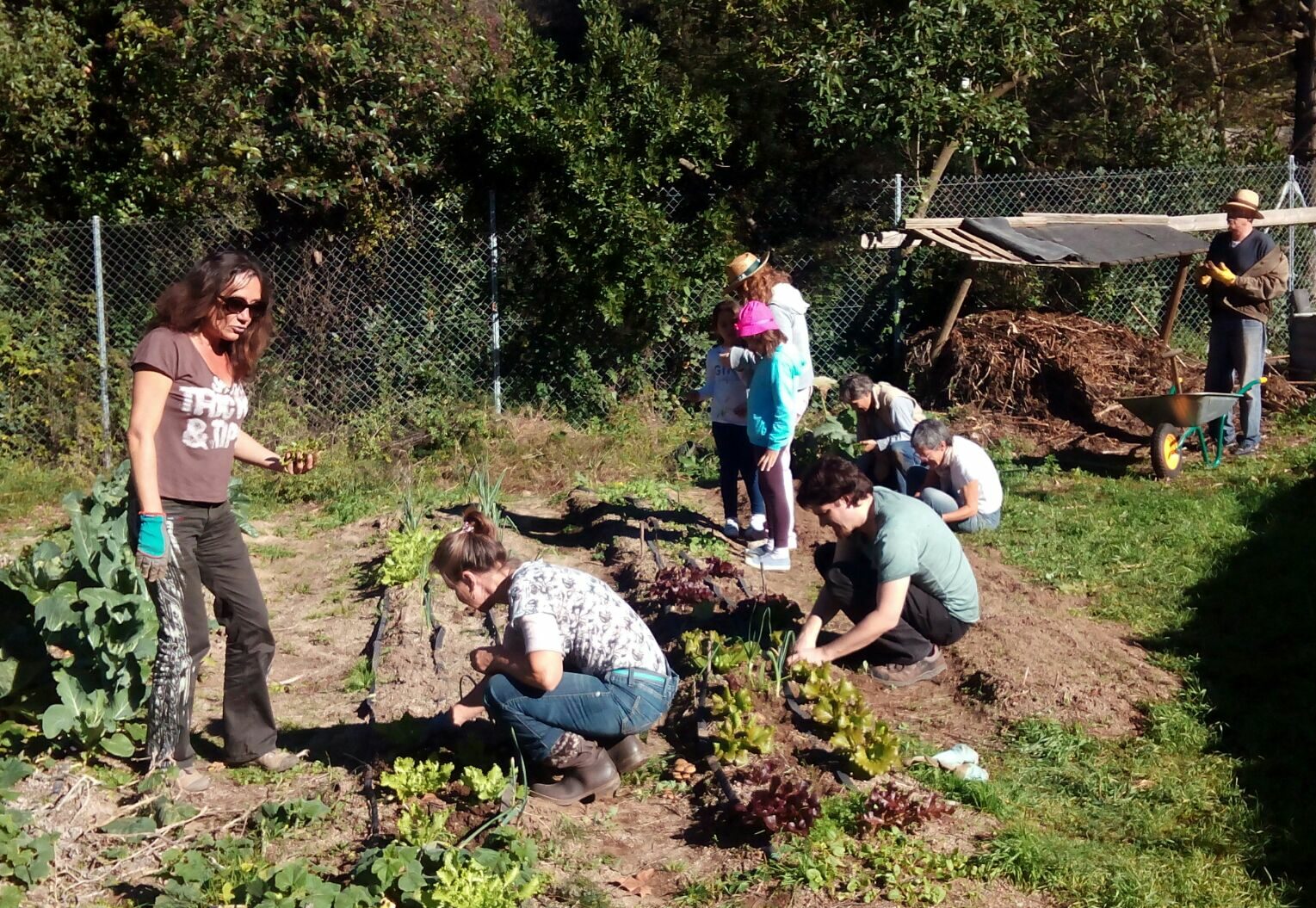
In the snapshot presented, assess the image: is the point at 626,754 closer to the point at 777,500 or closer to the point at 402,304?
the point at 777,500

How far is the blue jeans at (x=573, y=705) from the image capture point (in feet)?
14.5

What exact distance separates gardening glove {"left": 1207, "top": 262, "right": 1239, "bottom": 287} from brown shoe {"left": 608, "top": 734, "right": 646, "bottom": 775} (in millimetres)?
6304

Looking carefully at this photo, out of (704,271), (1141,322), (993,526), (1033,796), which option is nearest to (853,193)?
(704,271)

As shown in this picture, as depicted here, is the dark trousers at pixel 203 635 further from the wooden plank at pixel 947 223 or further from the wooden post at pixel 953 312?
the wooden post at pixel 953 312

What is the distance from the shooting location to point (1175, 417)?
8.58 metres

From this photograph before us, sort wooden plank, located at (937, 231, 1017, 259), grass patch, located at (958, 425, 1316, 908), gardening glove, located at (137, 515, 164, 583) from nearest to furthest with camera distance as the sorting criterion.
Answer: grass patch, located at (958, 425, 1316, 908), gardening glove, located at (137, 515, 164, 583), wooden plank, located at (937, 231, 1017, 259)

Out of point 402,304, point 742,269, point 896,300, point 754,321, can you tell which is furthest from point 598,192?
point 754,321

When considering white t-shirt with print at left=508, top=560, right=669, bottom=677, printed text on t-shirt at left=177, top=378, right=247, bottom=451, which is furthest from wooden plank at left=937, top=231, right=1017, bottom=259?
printed text on t-shirt at left=177, top=378, right=247, bottom=451

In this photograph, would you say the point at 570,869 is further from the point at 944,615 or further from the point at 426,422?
the point at 426,422

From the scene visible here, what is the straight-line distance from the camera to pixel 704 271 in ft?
36.2

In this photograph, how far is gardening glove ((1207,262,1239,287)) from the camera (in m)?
8.97

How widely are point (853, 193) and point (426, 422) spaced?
4.28 m

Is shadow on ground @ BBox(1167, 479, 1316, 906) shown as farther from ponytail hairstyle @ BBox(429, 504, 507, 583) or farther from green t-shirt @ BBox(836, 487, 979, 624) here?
ponytail hairstyle @ BBox(429, 504, 507, 583)

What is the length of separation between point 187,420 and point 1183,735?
12.5 feet
